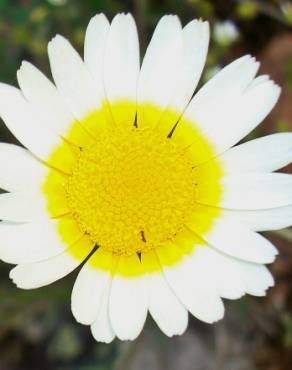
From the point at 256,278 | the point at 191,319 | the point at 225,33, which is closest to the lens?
the point at 256,278

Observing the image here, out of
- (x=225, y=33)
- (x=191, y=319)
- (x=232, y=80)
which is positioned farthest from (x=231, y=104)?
(x=191, y=319)

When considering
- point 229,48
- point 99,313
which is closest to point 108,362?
point 99,313

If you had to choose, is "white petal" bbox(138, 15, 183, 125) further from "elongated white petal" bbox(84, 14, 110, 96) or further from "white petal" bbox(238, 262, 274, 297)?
"white petal" bbox(238, 262, 274, 297)

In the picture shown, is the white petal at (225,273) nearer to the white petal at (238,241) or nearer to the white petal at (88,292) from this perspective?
the white petal at (238,241)

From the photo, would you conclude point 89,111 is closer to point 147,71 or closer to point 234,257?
point 147,71

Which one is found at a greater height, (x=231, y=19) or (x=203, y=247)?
(x=231, y=19)

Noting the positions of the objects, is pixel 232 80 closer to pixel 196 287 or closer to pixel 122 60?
pixel 122 60
